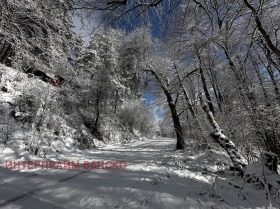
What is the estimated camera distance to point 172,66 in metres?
10.1

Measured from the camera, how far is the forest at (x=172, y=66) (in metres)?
3.23

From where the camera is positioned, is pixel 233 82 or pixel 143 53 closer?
pixel 233 82

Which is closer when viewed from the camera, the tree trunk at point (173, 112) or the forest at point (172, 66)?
the forest at point (172, 66)

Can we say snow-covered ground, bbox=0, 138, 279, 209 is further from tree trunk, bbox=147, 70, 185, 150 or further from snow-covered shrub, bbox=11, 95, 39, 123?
tree trunk, bbox=147, 70, 185, 150

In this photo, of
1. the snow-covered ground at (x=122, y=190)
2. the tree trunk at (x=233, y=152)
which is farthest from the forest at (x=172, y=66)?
the snow-covered ground at (x=122, y=190)

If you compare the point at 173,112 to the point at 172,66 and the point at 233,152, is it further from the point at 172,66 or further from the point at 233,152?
the point at 233,152

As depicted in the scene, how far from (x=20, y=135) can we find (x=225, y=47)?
9014 mm

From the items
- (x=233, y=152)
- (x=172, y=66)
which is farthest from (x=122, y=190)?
(x=172, y=66)

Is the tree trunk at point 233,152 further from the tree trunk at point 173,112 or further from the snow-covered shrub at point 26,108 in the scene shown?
the snow-covered shrub at point 26,108

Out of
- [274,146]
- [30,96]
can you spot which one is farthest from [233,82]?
[30,96]

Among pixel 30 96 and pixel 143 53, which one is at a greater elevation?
pixel 143 53

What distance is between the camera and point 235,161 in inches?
172

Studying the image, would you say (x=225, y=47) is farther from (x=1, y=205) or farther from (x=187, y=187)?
(x=1, y=205)

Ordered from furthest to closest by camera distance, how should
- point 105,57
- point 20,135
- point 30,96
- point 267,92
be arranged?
1. point 105,57
2. point 30,96
3. point 20,135
4. point 267,92
